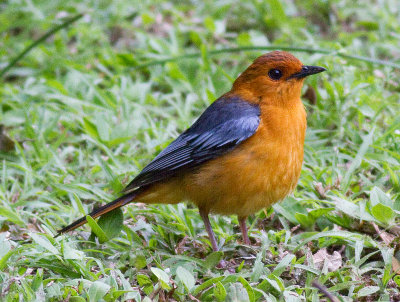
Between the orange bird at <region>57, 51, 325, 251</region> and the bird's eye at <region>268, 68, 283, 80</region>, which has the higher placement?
the bird's eye at <region>268, 68, 283, 80</region>

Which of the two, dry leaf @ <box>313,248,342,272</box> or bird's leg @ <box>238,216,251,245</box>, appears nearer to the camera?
dry leaf @ <box>313,248,342,272</box>

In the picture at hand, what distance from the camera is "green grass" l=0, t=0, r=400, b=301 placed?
435 centimetres

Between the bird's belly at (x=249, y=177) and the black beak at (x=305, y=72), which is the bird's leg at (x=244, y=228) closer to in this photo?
the bird's belly at (x=249, y=177)

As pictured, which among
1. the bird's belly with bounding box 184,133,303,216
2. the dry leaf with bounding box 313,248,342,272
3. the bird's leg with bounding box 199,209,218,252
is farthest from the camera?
the bird's leg with bounding box 199,209,218,252

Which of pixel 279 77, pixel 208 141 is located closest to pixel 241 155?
pixel 208 141

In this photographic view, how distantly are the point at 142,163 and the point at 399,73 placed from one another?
3395 mm

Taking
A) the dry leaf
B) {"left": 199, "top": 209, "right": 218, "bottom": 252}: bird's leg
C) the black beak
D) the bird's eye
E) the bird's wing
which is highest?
the bird's eye

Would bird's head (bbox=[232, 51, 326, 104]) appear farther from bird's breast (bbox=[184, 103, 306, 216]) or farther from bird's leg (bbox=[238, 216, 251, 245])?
bird's leg (bbox=[238, 216, 251, 245])

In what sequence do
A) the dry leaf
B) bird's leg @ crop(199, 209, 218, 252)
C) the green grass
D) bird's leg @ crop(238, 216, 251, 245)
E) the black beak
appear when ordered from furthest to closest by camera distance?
the black beak, bird's leg @ crop(238, 216, 251, 245), bird's leg @ crop(199, 209, 218, 252), the dry leaf, the green grass

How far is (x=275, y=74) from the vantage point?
5195 millimetres

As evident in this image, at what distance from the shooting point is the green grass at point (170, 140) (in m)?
4.35

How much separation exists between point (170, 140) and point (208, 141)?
51.5 inches

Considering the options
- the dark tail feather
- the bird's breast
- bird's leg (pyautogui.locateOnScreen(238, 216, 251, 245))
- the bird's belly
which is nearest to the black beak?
the bird's breast

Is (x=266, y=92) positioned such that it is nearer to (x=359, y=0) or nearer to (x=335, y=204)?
(x=335, y=204)
